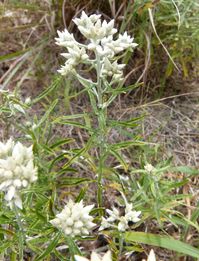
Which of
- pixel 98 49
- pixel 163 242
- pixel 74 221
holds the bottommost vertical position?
pixel 163 242

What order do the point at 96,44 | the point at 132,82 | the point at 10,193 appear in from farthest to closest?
the point at 132,82, the point at 96,44, the point at 10,193

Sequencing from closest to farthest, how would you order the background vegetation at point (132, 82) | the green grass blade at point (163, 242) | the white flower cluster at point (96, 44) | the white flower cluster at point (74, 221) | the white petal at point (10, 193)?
the white petal at point (10, 193) < the white flower cluster at point (74, 221) < the white flower cluster at point (96, 44) < the green grass blade at point (163, 242) < the background vegetation at point (132, 82)

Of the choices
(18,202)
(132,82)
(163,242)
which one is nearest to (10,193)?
(18,202)

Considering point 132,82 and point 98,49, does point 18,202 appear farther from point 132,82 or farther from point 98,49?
point 132,82

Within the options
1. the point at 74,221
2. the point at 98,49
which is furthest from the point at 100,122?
the point at 74,221

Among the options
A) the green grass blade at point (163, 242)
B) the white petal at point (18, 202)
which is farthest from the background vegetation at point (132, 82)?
the white petal at point (18, 202)

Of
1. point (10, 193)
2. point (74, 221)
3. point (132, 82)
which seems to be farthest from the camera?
point (132, 82)

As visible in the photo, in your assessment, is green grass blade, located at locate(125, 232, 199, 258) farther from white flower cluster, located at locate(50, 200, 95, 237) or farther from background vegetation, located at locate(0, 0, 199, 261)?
white flower cluster, located at locate(50, 200, 95, 237)

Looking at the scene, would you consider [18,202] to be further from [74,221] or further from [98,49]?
[98,49]

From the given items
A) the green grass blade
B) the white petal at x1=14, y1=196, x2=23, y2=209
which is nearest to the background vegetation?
the green grass blade

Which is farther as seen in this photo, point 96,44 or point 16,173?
point 96,44

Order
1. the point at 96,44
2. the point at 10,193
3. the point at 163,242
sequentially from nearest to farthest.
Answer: the point at 10,193
the point at 96,44
the point at 163,242

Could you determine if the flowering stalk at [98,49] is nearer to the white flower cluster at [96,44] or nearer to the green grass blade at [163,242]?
the white flower cluster at [96,44]

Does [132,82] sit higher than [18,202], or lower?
lower
